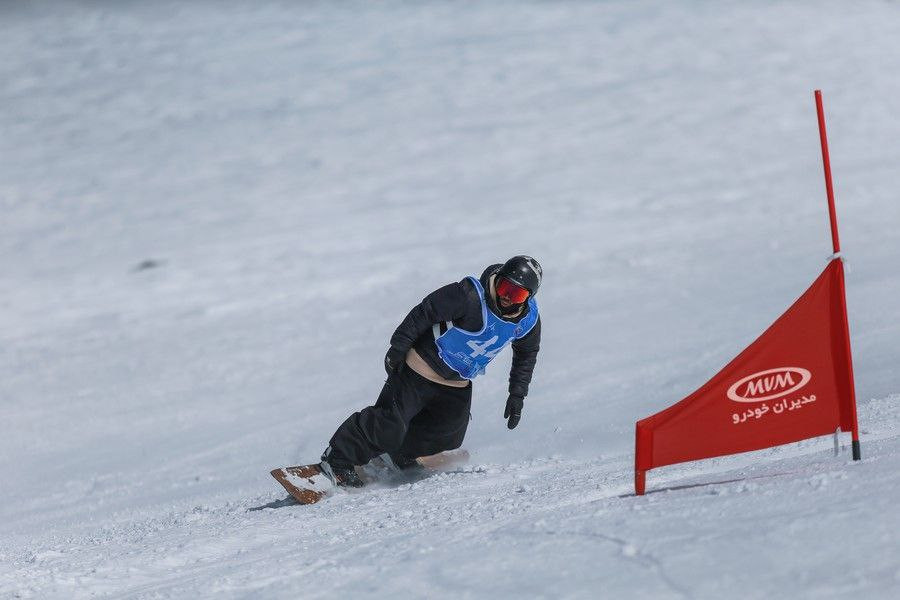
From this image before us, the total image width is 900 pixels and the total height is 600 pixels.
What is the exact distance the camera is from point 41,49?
104 ft

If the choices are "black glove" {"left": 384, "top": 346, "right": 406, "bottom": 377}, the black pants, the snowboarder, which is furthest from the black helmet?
the black pants

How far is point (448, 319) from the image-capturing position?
571cm

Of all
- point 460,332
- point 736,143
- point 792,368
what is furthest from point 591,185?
point 792,368

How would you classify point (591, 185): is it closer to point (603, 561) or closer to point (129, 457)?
point (129, 457)

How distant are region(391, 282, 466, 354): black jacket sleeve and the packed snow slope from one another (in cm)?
81

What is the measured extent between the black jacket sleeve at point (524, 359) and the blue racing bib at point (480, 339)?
76 millimetres

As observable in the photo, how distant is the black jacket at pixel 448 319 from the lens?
565 centimetres

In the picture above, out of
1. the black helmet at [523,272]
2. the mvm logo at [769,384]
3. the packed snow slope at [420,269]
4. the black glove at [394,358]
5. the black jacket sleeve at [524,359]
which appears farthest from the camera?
the black jacket sleeve at [524,359]

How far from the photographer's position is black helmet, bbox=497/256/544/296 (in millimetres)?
5434

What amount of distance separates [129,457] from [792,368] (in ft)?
20.4

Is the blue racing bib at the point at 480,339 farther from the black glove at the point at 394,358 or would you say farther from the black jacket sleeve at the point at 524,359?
the black glove at the point at 394,358

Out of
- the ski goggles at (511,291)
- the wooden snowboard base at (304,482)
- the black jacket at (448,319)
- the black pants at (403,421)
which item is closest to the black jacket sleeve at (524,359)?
the black jacket at (448,319)

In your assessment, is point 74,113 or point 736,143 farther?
point 74,113

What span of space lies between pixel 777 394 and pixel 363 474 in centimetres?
289
